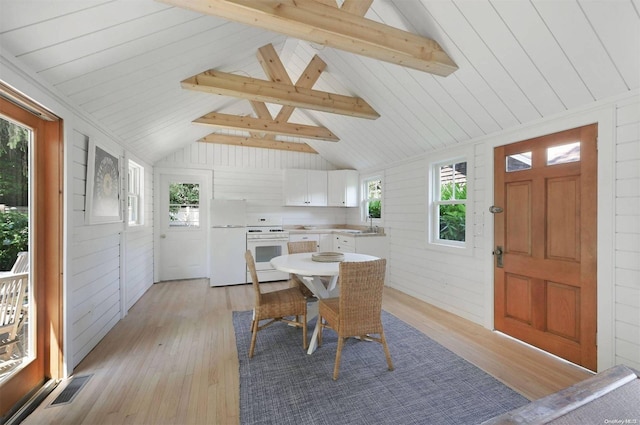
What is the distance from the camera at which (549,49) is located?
1.96 metres

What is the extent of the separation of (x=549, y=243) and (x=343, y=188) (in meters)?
3.70

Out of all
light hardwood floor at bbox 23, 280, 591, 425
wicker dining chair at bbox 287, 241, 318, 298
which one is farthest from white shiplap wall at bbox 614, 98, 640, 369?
wicker dining chair at bbox 287, 241, 318, 298

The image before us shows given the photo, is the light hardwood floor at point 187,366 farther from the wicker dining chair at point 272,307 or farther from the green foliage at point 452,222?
the green foliage at point 452,222

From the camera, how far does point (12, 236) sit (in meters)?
1.74

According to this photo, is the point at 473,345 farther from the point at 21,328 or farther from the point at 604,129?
the point at 21,328

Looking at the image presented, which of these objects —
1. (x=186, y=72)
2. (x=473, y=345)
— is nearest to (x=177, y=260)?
(x=186, y=72)

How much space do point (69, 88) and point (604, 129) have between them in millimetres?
3989

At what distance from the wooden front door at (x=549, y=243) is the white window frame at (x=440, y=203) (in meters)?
0.33

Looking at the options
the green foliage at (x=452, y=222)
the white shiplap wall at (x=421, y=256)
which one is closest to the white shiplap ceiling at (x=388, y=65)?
the white shiplap wall at (x=421, y=256)

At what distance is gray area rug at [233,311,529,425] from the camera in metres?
1.71

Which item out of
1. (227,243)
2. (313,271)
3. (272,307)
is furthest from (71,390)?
(227,243)

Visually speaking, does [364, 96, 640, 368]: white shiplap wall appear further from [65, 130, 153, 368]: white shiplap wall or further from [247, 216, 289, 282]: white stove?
[65, 130, 153, 368]: white shiplap wall

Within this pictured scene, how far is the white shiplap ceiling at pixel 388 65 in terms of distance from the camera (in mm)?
1582

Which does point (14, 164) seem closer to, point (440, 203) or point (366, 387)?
point (366, 387)
